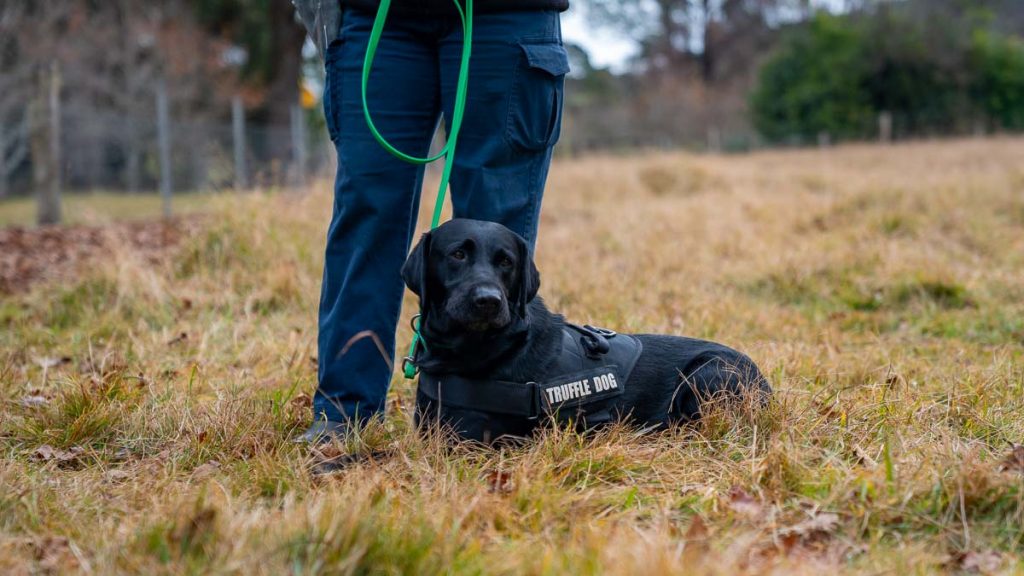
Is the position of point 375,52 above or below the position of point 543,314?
above

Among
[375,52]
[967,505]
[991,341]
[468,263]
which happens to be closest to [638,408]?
[468,263]

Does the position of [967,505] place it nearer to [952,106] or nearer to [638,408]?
[638,408]

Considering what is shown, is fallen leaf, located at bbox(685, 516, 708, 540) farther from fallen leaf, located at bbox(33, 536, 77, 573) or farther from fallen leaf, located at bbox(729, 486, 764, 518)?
fallen leaf, located at bbox(33, 536, 77, 573)

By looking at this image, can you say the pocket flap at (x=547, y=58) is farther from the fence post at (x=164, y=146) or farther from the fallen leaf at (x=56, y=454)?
the fence post at (x=164, y=146)

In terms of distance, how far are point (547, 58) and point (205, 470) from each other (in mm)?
1670

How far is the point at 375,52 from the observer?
294 centimetres

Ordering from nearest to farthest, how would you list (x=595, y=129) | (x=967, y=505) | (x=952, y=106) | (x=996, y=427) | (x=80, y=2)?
(x=967, y=505) → (x=996, y=427) → (x=80, y=2) → (x=952, y=106) → (x=595, y=129)

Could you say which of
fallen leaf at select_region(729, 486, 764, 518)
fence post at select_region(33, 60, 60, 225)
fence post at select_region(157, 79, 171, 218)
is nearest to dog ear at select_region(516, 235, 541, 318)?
fallen leaf at select_region(729, 486, 764, 518)

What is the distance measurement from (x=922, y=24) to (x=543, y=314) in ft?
107

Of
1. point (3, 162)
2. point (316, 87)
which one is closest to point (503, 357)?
point (3, 162)

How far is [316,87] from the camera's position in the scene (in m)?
26.9

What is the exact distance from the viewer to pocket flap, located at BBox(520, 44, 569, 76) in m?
2.91

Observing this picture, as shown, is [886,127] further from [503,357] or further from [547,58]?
[503,357]

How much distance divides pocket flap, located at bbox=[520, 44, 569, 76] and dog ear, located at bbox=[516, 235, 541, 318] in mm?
564
